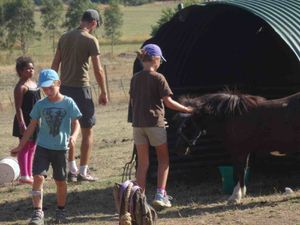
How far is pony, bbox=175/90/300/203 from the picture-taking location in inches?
332

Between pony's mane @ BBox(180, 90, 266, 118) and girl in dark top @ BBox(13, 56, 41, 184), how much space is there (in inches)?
93.0

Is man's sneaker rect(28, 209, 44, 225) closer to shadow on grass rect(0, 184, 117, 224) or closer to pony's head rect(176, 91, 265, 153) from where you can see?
shadow on grass rect(0, 184, 117, 224)

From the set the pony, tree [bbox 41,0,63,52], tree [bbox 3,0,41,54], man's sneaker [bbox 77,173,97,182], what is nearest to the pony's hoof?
the pony

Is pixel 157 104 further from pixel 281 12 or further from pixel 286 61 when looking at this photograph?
pixel 286 61

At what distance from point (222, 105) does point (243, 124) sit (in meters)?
0.35

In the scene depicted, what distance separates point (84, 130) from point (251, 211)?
302 centimetres

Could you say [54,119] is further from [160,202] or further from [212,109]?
[212,109]

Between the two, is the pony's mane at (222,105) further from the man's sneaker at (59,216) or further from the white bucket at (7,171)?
the white bucket at (7,171)

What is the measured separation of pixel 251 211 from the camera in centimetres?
777

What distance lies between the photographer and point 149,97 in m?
7.93

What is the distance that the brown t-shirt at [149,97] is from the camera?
25.9ft

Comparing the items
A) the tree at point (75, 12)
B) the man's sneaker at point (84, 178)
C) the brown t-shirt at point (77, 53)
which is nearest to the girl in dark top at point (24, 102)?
the brown t-shirt at point (77, 53)

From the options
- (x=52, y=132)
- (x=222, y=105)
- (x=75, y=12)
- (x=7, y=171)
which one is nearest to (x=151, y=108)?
(x=222, y=105)

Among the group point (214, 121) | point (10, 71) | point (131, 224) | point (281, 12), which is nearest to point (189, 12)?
point (281, 12)
